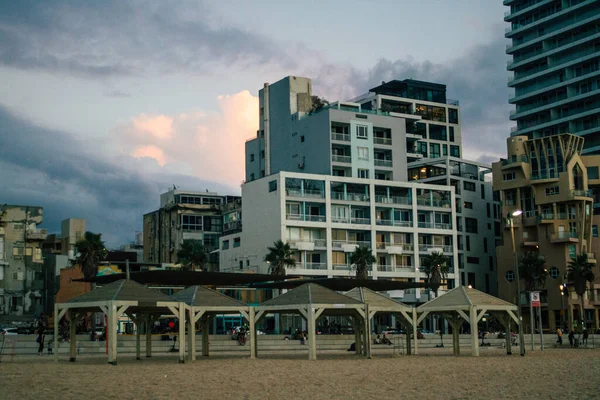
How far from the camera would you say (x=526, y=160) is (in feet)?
334

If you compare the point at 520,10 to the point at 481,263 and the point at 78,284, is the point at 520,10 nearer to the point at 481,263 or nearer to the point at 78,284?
the point at 481,263

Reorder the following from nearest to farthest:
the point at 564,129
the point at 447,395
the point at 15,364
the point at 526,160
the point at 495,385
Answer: the point at 447,395, the point at 495,385, the point at 15,364, the point at 526,160, the point at 564,129

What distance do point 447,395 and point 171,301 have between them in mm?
17286

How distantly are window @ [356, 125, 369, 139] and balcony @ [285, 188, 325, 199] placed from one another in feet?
38.6

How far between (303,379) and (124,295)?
445 inches

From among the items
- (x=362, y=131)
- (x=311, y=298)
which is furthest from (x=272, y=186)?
(x=311, y=298)

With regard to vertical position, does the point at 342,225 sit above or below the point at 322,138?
below

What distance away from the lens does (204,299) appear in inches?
1639

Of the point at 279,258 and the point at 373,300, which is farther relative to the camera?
the point at 279,258

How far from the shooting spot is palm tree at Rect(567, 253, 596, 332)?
90938 millimetres

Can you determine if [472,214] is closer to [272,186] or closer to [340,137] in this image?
[340,137]

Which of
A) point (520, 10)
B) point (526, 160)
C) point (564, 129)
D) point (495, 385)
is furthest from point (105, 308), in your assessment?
point (520, 10)

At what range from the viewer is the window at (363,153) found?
3967 inches

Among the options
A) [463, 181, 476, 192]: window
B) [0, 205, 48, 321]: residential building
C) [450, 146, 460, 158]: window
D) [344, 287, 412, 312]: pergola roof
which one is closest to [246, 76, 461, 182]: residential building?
[463, 181, 476, 192]: window
